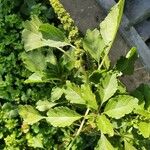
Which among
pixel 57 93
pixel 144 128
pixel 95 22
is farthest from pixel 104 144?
pixel 95 22

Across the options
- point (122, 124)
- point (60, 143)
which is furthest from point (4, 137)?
point (122, 124)

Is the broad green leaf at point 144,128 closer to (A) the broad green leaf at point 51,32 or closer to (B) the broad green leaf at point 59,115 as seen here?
(B) the broad green leaf at point 59,115

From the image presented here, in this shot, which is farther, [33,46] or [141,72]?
[141,72]

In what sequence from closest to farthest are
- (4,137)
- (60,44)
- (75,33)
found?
1. (60,44)
2. (4,137)
3. (75,33)

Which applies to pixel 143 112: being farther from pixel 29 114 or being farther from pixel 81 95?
pixel 29 114

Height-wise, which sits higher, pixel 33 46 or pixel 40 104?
pixel 33 46

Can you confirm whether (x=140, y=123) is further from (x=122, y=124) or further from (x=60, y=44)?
(x=60, y=44)

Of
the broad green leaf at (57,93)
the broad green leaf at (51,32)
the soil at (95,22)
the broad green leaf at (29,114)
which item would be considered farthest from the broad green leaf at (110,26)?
the soil at (95,22)
